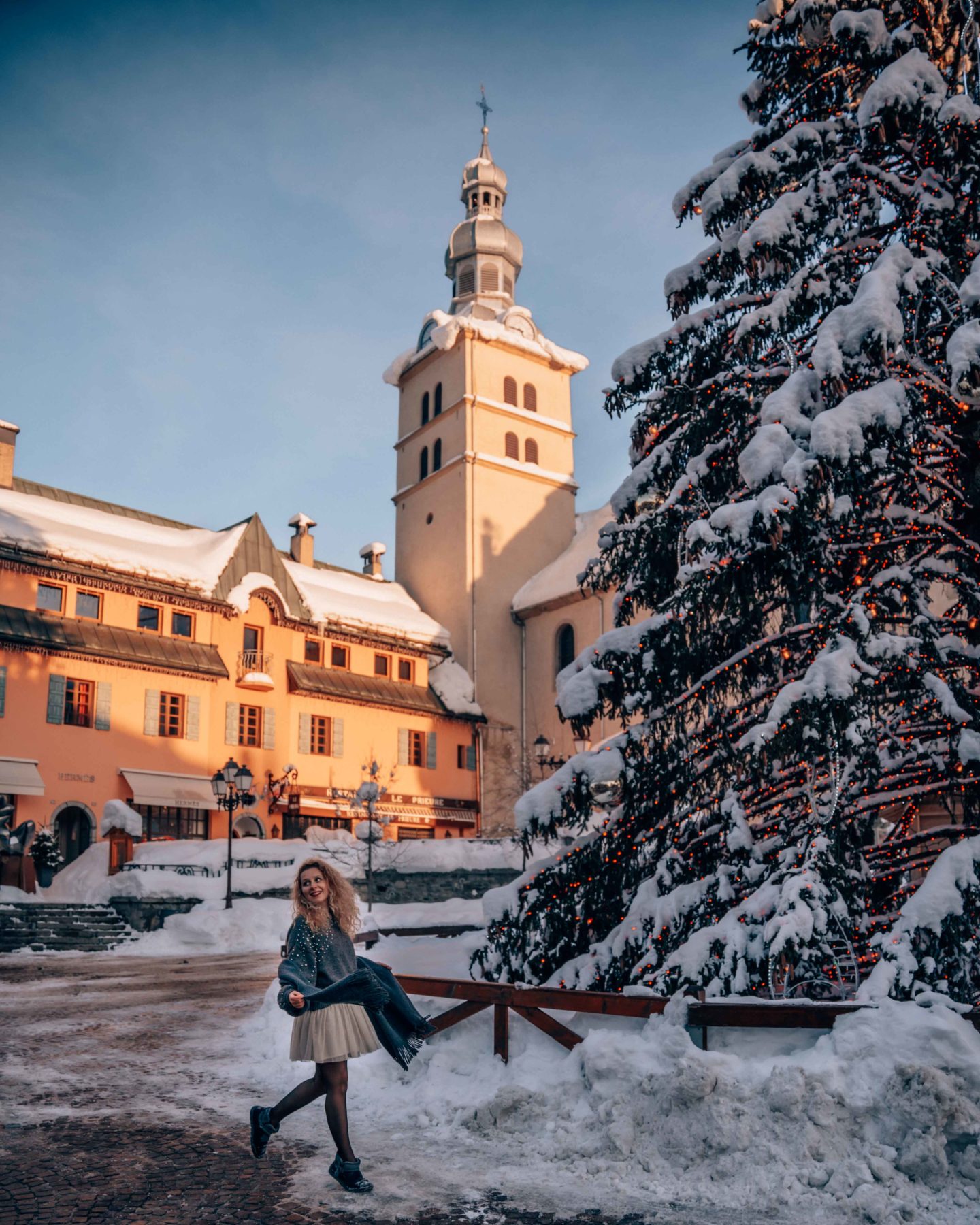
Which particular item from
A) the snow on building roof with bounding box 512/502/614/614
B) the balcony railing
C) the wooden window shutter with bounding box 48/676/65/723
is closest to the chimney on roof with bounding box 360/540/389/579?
the snow on building roof with bounding box 512/502/614/614

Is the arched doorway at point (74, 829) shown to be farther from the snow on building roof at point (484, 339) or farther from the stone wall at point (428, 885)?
the snow on building roof at point (484, 339)

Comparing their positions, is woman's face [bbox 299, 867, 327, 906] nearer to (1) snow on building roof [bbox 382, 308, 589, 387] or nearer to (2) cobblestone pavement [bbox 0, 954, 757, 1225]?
(2) cobblestone pavement [bbox 0, 954, 757, 1225]

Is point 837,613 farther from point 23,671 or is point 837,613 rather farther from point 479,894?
point 23,671

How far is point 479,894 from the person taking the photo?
30.1m

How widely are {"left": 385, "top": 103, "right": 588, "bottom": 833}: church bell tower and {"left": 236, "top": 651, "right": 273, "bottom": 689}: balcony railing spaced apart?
945 centimetres

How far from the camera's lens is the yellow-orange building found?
28969 mm

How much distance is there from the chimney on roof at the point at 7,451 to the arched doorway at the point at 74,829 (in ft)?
33.4

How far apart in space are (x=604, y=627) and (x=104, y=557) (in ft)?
53.9

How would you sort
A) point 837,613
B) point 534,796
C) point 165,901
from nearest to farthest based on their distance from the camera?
point 837,613, point 534,796, point 165,901

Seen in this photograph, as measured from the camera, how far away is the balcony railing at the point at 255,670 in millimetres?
33031

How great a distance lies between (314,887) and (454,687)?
35018mm

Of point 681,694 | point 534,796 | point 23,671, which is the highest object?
point 23,671

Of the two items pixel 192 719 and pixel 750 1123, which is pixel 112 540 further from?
pixel 750 1123

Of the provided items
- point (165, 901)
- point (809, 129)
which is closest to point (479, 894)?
point (165, 901)
